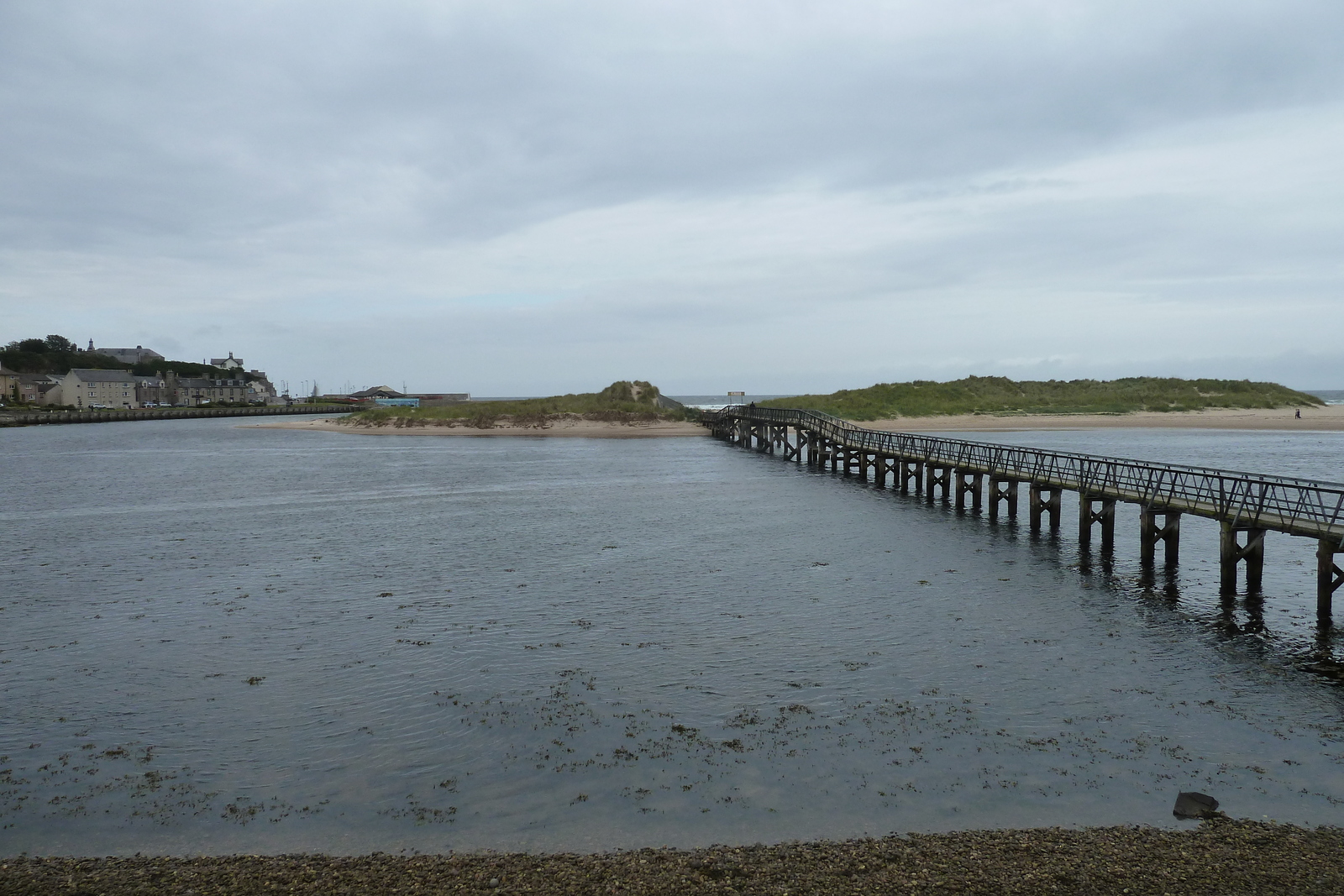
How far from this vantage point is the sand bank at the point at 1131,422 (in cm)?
10181

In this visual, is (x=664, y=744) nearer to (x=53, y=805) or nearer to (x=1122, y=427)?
(x=53, y=805)

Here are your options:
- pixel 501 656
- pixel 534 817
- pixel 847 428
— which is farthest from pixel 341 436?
pixel 534 817

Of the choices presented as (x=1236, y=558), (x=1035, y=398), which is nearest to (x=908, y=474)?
(x=1236, y=558)

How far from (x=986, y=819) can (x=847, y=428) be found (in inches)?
2029

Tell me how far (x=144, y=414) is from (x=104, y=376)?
14871mm

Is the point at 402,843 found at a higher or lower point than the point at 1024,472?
lower

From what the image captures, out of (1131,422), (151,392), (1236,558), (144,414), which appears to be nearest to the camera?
(1236,558)

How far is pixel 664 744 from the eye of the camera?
46.7 ft

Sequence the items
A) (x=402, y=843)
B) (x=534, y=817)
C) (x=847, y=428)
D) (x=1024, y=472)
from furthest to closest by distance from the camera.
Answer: (x=847, y=428)
(x=1024, y=472)
(x=534, y=817)
(x=402, y=843)

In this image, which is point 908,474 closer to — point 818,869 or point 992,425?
point 818,869

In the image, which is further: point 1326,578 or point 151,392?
A: point 151,392

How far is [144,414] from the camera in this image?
16325 cm

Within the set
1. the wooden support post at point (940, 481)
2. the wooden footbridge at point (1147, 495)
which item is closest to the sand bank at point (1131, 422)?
the wooden footbridge at point (1147, 495)

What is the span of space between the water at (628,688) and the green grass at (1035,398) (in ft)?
301
